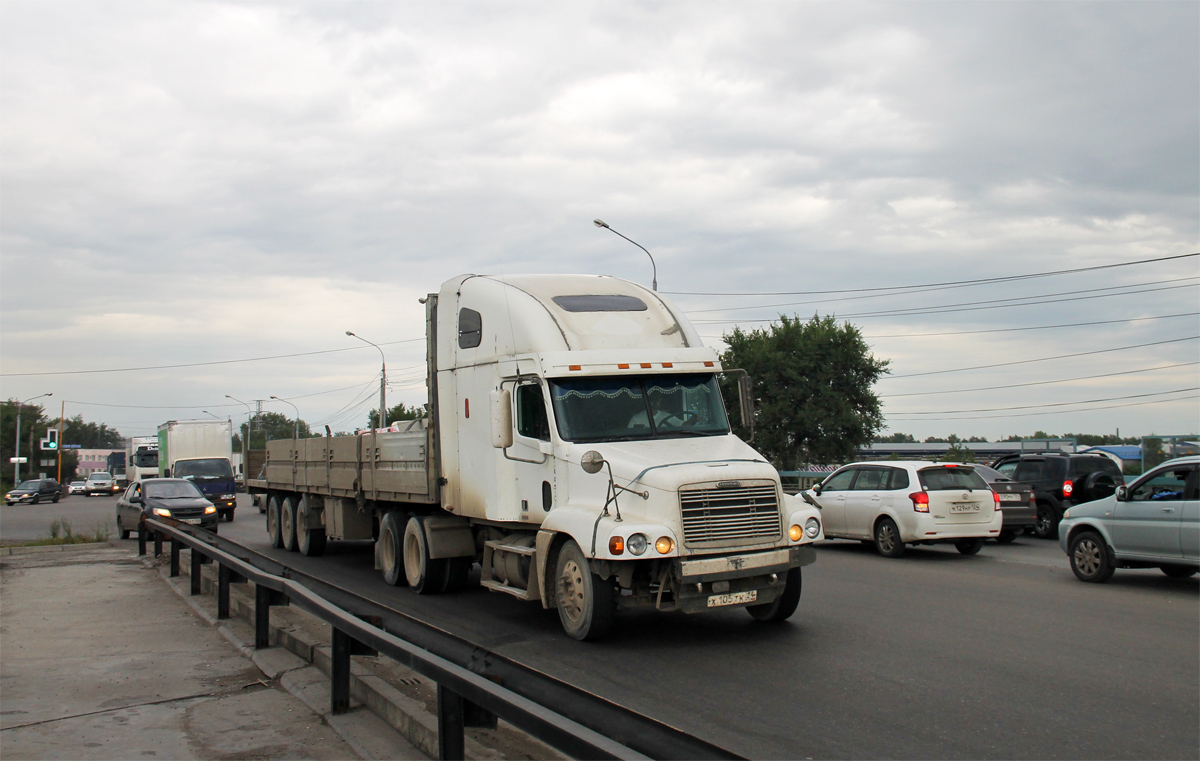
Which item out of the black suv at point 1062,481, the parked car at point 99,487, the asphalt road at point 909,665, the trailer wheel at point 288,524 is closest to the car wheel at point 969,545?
the asphalt road at point 909,665

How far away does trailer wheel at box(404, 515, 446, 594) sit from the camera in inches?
448

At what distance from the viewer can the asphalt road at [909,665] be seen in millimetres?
5625

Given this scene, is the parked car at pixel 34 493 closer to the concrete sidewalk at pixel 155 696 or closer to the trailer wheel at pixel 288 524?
the trailer wheel at pixel 288 524

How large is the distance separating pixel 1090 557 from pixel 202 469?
30.6 m

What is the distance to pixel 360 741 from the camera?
5.47 metres

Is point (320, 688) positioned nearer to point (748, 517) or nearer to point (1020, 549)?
point (748, 517)

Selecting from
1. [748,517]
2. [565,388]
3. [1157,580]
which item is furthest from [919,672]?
[1157,580]

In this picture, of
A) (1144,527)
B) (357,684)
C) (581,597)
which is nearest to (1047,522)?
(1144,527)

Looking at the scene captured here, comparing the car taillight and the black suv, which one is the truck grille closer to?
the car taillight

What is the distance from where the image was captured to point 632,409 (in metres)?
9.26

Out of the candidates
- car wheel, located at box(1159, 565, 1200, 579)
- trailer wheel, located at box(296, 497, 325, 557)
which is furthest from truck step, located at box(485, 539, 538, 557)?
car wheel, located at box(1159, 565, 1200, 579)

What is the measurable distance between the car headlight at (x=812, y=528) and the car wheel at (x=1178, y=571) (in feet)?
20.2

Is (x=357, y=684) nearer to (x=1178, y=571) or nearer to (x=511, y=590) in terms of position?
(x=511, y=590)

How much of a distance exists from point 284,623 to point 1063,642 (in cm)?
719
